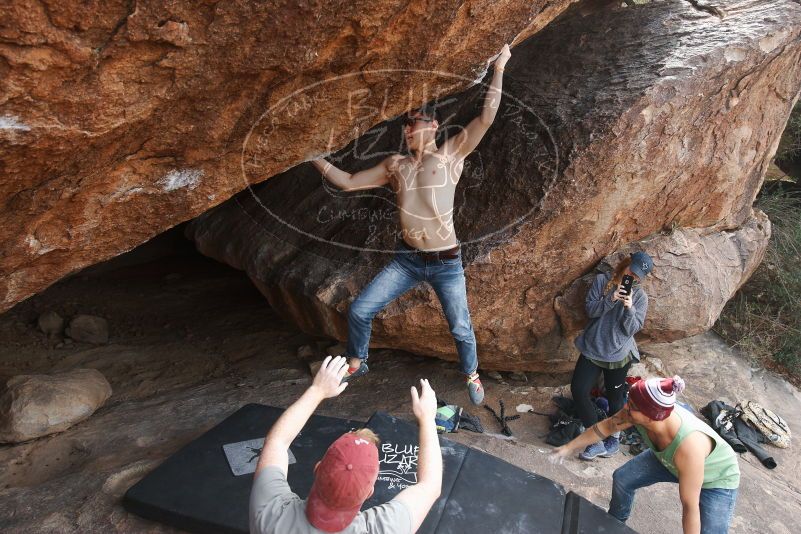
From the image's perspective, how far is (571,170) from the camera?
382 cm

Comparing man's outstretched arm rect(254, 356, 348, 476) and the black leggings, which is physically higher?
man's outstretched arm rect(254, 356, 348, 476)

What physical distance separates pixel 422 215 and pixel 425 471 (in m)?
1.60

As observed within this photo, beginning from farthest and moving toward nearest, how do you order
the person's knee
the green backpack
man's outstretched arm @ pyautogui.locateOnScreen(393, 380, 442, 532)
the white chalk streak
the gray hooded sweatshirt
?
1. the green backpack
2. the gray hooded sweatshirt
3. the person's knee
4. the white chalk streak
5. man's outstretched arm @ pyautogui.locateOnScreen(393, 380, 442, 532)

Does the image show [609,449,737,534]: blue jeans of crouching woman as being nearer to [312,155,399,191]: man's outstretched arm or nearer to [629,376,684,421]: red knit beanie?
[629,376,684,421]: red knit beanie

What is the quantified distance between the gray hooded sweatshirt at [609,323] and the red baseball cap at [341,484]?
2365mm

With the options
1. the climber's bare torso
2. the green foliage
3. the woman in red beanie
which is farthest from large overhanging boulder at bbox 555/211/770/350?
the green foliage

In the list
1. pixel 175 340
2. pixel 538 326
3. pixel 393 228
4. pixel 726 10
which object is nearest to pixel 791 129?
pixel 726 10

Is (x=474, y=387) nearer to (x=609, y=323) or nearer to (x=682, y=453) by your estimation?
(x=609, y=323)

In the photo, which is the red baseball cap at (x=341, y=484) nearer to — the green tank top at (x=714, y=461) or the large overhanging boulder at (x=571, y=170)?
the green tank top at (x=714, y=461)

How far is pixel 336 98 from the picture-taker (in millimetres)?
3061

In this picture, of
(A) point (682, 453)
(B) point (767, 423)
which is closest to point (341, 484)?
(A) point (682, 453)

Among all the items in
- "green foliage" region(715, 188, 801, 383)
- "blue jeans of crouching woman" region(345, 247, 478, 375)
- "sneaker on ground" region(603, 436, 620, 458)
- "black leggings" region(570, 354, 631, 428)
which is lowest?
"green foliage" region(715, 188, 801, 383)

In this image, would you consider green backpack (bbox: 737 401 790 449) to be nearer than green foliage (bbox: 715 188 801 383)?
Yes

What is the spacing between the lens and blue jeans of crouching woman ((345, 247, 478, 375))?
11.1 ft
